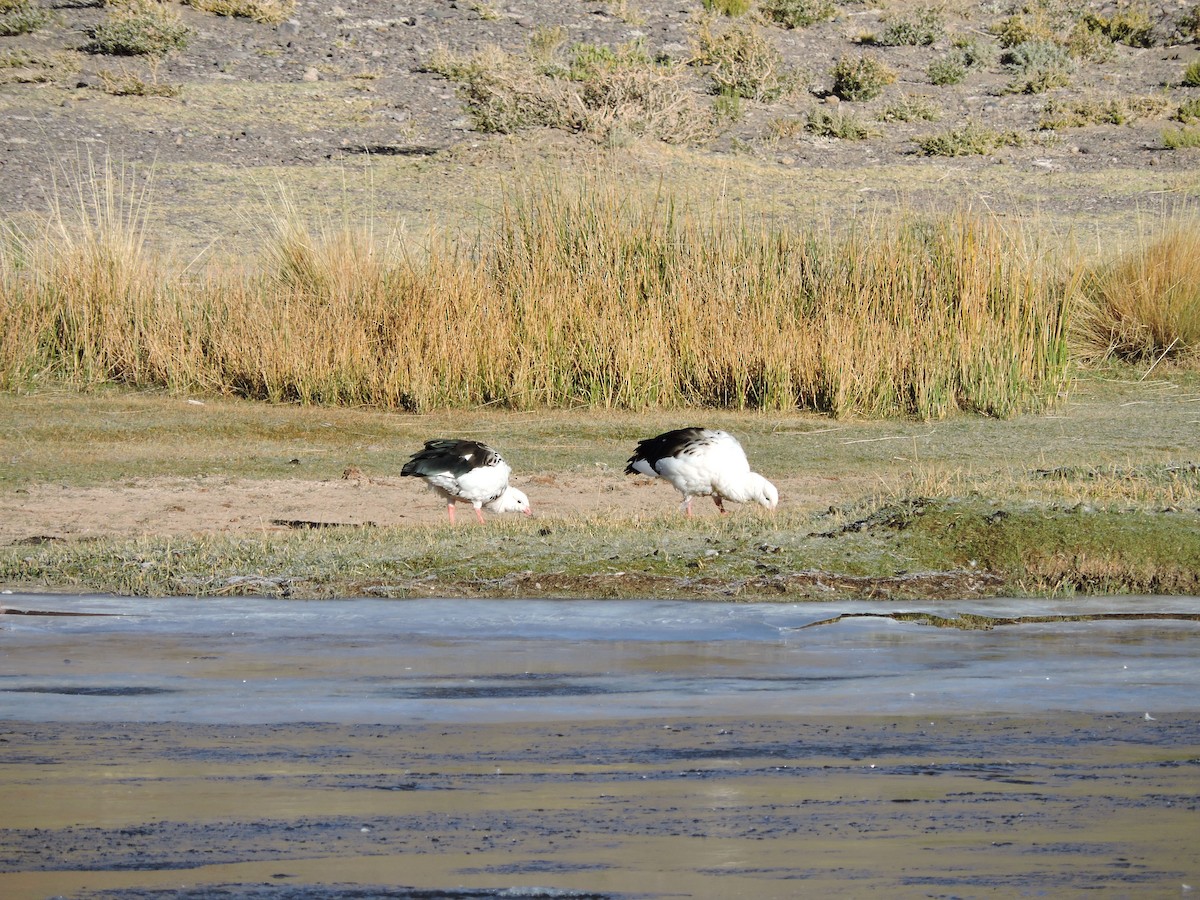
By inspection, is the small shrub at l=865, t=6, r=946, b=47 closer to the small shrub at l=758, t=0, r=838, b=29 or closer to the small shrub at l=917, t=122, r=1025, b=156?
the small shrub at l=758, t=0, r=838, b=29

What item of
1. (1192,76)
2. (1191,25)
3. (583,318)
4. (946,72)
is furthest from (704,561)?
(1191,25)

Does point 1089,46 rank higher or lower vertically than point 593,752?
higher

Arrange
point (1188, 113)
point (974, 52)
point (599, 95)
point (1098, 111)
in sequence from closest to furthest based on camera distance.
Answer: point (599, 95)
point (1188, 113)
point (1098, 111)
point (974, 52)

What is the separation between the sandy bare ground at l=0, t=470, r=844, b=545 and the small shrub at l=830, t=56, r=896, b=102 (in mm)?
24790

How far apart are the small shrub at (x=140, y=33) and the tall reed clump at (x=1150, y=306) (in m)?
22.2

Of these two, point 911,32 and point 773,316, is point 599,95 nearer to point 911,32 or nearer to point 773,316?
point 773,316

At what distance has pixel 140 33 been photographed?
35.3 meters

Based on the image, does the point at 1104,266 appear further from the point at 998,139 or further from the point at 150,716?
the point at 150,716

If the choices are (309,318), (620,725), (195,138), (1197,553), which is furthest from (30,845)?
(195,138)

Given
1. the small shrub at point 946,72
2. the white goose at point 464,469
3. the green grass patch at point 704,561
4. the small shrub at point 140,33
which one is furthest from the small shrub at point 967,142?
the green grass patch at point 704,561

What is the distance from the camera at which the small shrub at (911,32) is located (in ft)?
130

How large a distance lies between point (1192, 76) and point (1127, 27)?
3863 mm

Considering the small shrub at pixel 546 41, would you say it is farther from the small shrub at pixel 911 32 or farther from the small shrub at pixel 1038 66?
the small shrub at pixel 1038 66

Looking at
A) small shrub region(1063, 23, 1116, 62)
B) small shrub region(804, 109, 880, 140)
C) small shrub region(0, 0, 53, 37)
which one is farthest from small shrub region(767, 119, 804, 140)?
small shrub region(0, 0, 53, 37)
